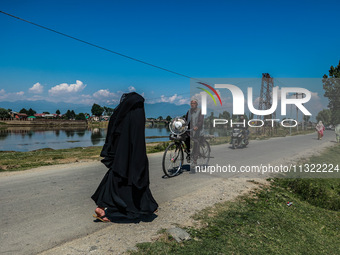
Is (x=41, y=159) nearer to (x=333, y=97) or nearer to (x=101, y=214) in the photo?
(x=101, y=214)

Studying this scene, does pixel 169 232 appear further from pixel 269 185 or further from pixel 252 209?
pixel 269 185

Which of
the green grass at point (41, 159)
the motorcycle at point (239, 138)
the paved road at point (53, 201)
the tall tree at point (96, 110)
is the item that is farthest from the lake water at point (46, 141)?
the tall tree at point (96, 110)

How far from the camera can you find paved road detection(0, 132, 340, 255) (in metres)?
3.31

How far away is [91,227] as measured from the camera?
3695 mm

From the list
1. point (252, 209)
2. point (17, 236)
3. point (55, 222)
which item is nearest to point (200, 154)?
point (252, 209)

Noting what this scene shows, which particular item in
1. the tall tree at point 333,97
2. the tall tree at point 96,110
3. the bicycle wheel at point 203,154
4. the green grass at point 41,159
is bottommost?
the green grass at point 41,159

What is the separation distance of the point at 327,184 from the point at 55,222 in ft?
25.0

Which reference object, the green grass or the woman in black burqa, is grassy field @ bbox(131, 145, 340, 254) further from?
the green grass

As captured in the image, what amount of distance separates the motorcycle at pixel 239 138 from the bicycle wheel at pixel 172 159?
7.20m

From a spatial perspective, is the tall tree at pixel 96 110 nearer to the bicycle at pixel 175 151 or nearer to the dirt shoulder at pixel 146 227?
the bicycle at pixel 175 151

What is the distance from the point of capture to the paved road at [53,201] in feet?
10.9

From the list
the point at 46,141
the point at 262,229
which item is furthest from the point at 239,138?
the point at 46,141

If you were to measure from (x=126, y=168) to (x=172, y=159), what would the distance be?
3490 millimetres

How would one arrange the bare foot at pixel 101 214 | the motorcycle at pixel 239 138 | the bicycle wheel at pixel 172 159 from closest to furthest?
the bare foot at pixel 101 214 < the bicycle wheel at pixel 172 159 < the motorcycle at pixel 239 138
